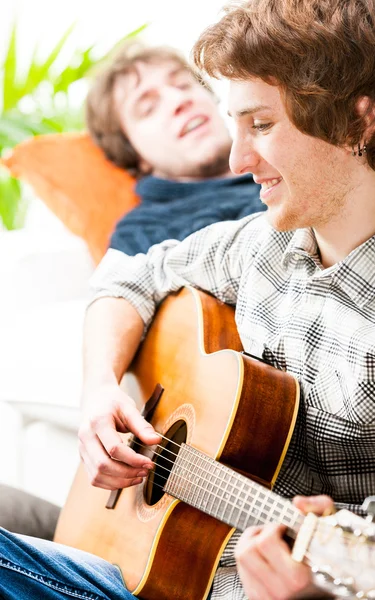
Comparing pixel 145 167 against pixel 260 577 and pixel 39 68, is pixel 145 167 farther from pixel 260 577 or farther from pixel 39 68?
pixel 260 577

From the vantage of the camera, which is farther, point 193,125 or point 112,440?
point 193,125

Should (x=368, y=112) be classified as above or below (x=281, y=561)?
above

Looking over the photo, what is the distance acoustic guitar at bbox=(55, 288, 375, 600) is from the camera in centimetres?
109

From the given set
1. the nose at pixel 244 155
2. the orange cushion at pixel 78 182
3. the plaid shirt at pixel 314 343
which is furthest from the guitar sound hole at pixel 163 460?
the orange cushion at pixel 78 182

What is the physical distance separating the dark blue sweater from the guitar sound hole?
823mm

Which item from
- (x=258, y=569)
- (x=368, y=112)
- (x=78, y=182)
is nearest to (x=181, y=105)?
(x=78, y=182)

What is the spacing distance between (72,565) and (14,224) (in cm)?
228

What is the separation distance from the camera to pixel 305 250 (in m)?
1.27

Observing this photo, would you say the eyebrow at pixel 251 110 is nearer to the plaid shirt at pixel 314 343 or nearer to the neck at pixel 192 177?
the plaid shirt at pixel 314 343

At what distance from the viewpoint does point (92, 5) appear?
10.5 feet

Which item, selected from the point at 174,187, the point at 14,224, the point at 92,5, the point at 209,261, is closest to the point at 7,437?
the point at 209,261

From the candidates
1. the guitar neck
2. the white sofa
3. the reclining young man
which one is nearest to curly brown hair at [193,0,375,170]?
the guitar neck

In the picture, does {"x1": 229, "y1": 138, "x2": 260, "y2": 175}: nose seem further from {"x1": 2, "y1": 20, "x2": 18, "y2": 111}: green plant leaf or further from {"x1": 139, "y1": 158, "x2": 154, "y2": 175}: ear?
{"x1": 2, "y1": 20, "x2": 18, "y2": 111}: green plant leaf

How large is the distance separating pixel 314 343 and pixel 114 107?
1.39 m
